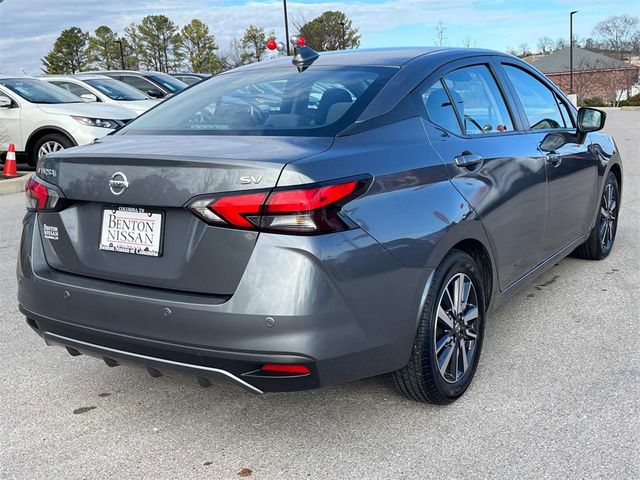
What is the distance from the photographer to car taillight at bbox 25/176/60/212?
2.99 metres

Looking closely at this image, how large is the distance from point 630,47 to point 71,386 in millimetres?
95559

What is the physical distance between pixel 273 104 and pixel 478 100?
117cm

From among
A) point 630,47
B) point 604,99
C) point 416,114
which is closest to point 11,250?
point 416,114

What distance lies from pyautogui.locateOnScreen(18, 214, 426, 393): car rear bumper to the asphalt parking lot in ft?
1.27

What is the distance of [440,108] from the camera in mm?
3434

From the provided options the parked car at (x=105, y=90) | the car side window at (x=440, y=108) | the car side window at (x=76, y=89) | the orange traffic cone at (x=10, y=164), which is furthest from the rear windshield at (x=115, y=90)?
the car side window at (x=440, y=108)

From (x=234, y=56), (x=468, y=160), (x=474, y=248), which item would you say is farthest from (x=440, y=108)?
(x=234, y=56)

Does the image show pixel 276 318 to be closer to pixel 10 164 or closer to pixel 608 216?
pixel 608 216

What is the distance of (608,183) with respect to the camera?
566 centimetres

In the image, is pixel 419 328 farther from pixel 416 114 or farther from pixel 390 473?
pixel 416 114

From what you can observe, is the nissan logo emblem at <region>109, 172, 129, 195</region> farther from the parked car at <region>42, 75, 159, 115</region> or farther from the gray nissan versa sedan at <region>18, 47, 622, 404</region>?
the parked car at <region>42, 75, 159, 115</region>

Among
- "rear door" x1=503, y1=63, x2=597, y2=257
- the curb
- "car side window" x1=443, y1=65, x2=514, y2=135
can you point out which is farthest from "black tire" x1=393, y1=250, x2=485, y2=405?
the curb

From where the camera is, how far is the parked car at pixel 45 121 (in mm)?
11289

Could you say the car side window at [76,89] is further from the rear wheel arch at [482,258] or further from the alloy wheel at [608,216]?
the rear wheel arch at [482,258]
